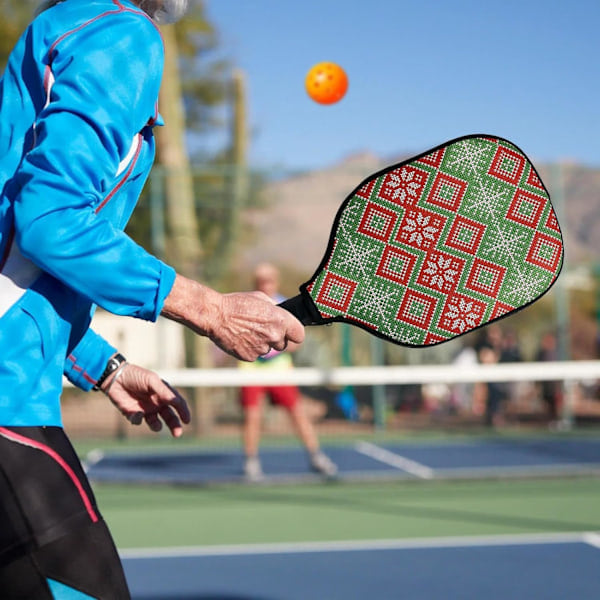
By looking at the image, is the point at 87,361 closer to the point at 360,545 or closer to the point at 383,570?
the point at 383,570

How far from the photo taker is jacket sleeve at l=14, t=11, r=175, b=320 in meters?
1.55

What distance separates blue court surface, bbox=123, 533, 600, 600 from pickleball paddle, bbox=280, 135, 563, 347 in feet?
7.55

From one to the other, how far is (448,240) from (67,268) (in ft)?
3.21

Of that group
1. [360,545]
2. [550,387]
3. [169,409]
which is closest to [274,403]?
[360,545]

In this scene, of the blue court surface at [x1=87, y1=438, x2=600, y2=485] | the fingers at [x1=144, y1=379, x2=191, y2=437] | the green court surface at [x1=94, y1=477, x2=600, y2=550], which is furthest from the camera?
the blue court surface at [x1=87, y1=438, x2=600, y2=485]

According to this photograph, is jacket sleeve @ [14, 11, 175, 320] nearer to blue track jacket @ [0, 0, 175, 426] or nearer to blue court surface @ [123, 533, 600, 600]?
blue track jacket @ [0, 0, 175, 426]

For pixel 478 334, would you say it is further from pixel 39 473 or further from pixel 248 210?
pixel 39 473

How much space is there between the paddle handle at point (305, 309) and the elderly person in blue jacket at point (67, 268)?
0.28 m

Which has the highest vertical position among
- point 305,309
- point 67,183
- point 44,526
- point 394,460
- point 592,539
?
point 67,183

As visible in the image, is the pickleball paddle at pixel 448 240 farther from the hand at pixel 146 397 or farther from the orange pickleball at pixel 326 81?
the orange pickleball at pixel 326 81

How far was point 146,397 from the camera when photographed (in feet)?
7.34

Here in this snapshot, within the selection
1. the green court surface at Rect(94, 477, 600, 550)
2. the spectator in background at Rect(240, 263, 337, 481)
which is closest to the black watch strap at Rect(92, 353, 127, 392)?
the green court surface at Rect(94, 477, 600, 550)

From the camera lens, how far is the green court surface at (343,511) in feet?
18.8

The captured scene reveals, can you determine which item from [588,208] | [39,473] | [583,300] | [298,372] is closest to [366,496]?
[298,372]
